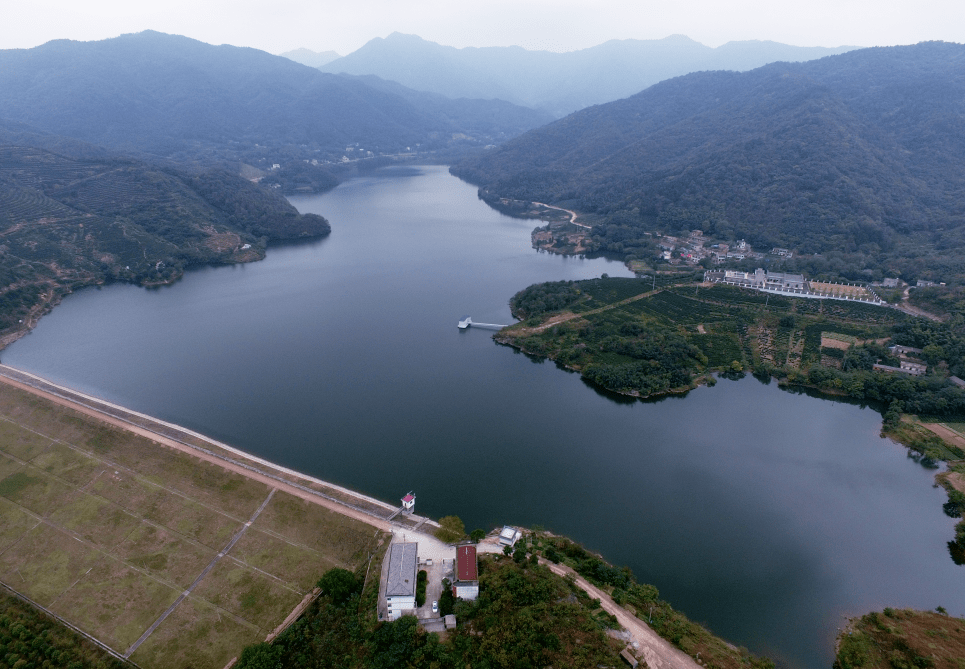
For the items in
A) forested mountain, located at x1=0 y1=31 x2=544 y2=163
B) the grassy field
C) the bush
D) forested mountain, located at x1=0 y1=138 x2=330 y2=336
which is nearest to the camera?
the bush

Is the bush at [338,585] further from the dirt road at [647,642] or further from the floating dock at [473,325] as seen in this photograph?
the floating dock at [473,325]

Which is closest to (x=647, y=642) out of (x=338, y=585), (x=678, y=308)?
(x=338, y=585)

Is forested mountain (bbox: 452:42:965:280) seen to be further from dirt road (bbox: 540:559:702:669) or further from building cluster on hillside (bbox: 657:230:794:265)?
dirt road (bbox: 540:559:702:669)

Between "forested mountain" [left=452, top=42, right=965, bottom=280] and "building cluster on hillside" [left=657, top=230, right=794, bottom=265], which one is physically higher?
"forested mountain" [left=452, top=42, right=965, bottom=280]

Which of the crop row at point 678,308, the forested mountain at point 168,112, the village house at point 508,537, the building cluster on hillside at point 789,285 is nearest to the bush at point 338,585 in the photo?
the village house at point 508,537

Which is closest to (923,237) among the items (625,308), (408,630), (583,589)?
(625,308)

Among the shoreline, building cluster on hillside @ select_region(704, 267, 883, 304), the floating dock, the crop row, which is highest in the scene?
building cluster on hillside @ select_region(704, 267, 883, 304)

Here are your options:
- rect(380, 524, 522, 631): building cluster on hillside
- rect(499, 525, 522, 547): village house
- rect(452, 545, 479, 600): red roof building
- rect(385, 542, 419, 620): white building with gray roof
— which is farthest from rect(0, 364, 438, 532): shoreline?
rect(452, 545, 479, 600): red roof building

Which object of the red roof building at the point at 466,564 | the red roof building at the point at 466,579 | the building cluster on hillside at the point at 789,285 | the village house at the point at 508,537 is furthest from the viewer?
the building cluster on hillside at the point at 789,285
